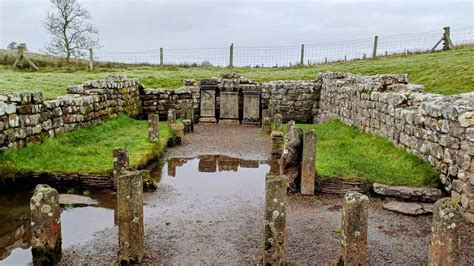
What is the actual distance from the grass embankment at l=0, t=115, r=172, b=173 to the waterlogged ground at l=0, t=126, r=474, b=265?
1304 mm

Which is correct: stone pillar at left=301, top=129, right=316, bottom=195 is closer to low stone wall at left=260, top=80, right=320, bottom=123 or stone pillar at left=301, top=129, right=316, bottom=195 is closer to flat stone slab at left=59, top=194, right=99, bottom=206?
flat stone slab at left=59, top=194, right=99, bottom=206

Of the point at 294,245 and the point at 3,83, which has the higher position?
the point at 3,83

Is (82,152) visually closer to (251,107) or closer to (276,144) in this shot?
(276,144)

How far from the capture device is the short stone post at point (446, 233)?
533 centimetres

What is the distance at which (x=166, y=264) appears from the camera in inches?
243

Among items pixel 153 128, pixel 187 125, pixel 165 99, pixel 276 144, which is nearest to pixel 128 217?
pixel 153 128

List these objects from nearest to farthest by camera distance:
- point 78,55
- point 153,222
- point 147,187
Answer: point 153,222
point 147,187
point 78,55

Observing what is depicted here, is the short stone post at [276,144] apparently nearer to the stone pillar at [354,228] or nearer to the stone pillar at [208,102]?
the stone pillar at [354,228]

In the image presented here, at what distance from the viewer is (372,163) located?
10.8 metres

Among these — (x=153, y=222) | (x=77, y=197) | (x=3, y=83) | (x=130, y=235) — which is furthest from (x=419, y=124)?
(x=3, y=83)

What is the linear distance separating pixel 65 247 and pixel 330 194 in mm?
5692

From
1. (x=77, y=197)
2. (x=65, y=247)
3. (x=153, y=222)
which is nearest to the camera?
(x=65, y=247)

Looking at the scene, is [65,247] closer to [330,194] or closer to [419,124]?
[330,194]

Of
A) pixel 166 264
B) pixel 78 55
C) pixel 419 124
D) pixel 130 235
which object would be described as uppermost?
pixel 78 55
